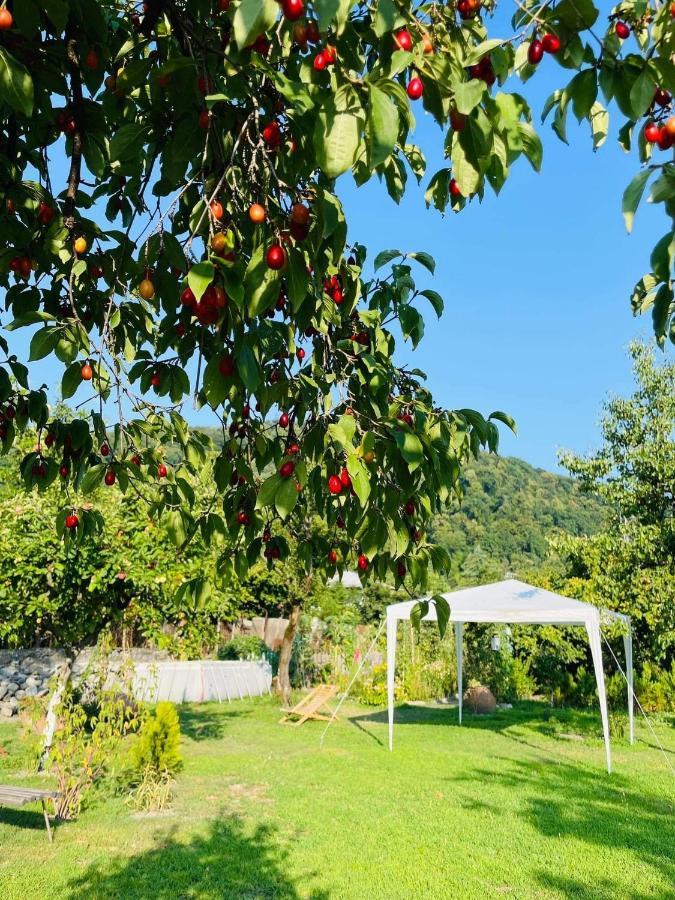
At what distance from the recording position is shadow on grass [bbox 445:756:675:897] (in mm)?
4969

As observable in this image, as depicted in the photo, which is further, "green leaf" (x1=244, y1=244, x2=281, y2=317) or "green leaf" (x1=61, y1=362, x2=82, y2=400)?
"green leaf" (x1=61, y1=362, x2=82, y2=400)

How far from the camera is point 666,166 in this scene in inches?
31.9

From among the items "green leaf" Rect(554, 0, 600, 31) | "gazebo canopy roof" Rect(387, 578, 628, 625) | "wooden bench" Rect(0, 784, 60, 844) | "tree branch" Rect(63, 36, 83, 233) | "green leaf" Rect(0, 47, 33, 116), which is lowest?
"wooden bench" Rect(0, 784, 60, 844)

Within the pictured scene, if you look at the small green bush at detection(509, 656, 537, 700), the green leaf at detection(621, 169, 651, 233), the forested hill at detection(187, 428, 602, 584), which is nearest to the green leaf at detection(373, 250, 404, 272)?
the green leaf at detection(621, 169, 651, 233)

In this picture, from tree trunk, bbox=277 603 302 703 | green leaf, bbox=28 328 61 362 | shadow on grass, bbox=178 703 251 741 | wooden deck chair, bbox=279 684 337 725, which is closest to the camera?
green leaf, bbox=28 328 61 362

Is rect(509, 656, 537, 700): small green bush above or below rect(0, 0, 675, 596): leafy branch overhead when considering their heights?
below

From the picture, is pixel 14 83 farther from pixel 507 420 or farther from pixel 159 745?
pixel 159 745

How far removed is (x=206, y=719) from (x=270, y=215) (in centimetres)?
1050

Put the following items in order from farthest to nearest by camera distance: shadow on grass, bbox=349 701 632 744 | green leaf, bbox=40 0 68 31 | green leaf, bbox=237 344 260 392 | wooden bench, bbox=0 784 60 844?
shadow on grass, bbox=349 701 632 744 → wooden bench, bbox=0 784 60 844 → green leaf, bbox=40 0 68 31 → green leaf, bbox=237 344 260 392

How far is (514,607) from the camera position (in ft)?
28.1

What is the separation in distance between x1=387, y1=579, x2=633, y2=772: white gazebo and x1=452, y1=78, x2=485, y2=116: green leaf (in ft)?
23.5

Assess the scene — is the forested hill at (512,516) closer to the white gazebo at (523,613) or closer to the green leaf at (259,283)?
the white gazebo at (523,613)

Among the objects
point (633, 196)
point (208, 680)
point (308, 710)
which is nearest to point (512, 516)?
point (208, 680)

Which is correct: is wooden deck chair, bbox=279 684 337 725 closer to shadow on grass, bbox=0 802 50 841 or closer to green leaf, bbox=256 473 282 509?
shadow on grass, bbox=0 802 50 841
